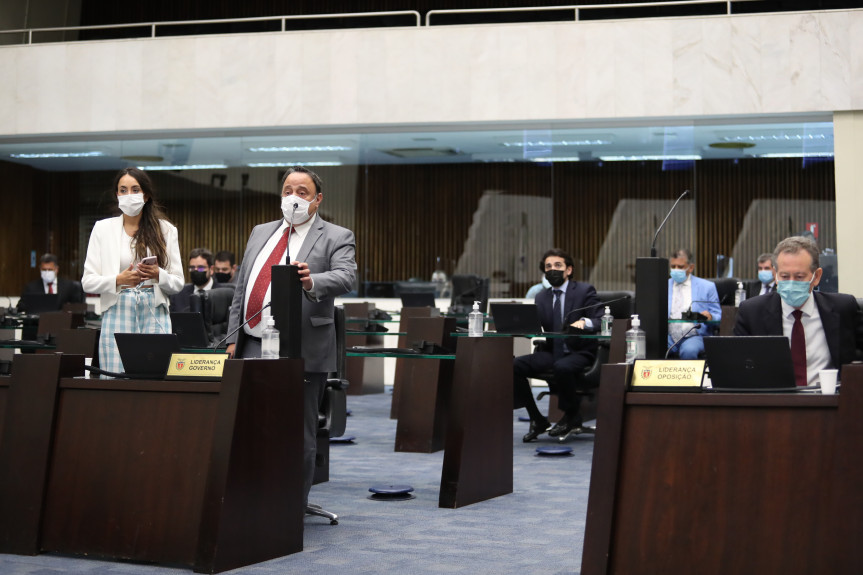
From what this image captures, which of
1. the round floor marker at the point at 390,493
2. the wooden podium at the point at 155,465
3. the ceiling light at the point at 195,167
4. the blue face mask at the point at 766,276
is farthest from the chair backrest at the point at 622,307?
Answer: the ceiling light at the point at 195,167

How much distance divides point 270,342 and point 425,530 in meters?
1.16

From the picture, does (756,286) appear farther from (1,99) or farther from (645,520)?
(1,99)

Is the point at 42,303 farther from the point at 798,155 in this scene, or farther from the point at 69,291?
the point at 798,155

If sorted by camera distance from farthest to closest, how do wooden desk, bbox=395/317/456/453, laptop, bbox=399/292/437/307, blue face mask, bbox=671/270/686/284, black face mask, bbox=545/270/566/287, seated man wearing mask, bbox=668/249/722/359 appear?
laptop, bbox=399/292/437/307
blue face mask, bbox=671/270/686/284
seated man wearing mask, bbox=668/249/722/359
black face mask, bbox=545/270/566/287
wooden desk, bbox=395/317/456/453

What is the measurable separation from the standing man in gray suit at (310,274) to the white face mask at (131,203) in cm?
57

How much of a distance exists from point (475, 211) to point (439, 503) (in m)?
7.85

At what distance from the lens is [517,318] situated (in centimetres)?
691

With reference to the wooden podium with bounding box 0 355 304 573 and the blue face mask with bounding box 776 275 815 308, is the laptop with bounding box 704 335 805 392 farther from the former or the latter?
the wooden podium with bounding box 0 355 304 573

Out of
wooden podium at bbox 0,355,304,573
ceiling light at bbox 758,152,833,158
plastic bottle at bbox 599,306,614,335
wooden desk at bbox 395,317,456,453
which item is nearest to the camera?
wooden podium at bbox 0,355,304,573

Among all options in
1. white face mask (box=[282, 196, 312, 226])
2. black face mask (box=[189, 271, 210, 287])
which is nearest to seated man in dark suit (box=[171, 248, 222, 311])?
black face mask (box=[189, 271, 210, 287])

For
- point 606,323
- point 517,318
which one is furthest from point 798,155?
point 517,318

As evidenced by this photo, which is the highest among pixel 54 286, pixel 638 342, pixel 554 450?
pixel 54 286

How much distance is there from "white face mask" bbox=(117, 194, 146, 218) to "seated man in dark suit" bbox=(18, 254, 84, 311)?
258 inches

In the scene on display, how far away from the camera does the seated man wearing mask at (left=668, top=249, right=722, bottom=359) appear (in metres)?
8.16
